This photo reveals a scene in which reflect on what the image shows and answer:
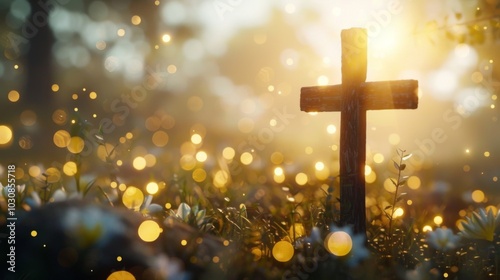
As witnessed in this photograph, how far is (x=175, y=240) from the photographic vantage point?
3.46 m

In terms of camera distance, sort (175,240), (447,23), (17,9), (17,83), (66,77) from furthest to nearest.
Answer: (66,77) → (17,83) → (17,9) → (447,23) → (175,240)

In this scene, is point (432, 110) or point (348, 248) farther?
point (432, 110)

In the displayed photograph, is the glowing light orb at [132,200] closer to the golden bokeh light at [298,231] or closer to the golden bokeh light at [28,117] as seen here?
the golden bokeh light at [298,231]

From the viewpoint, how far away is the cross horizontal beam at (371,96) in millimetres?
4527

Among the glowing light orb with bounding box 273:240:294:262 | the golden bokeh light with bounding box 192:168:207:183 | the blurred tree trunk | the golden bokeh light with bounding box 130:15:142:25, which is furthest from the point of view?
the golden bokeh light with bounding box 130:15:142:25

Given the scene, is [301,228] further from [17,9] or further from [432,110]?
[432,110]

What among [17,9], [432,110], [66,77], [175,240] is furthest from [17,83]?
[175,240]

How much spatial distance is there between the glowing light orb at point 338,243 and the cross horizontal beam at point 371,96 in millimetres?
1162

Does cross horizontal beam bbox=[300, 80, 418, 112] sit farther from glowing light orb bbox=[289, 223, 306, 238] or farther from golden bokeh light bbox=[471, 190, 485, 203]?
golden bokeh light bbox=[471, 190, 485, 203]

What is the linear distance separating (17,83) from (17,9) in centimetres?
261

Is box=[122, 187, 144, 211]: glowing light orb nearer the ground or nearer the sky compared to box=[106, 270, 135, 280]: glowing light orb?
nearer the ground

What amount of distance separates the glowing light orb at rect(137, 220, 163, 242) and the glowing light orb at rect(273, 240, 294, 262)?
991 millimetres

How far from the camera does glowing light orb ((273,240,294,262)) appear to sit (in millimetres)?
4030

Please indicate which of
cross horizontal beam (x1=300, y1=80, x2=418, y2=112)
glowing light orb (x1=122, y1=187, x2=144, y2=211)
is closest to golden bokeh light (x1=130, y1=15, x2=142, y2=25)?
cross horizontal beam (x1=300, y1=80, x2=418, y2=112)
